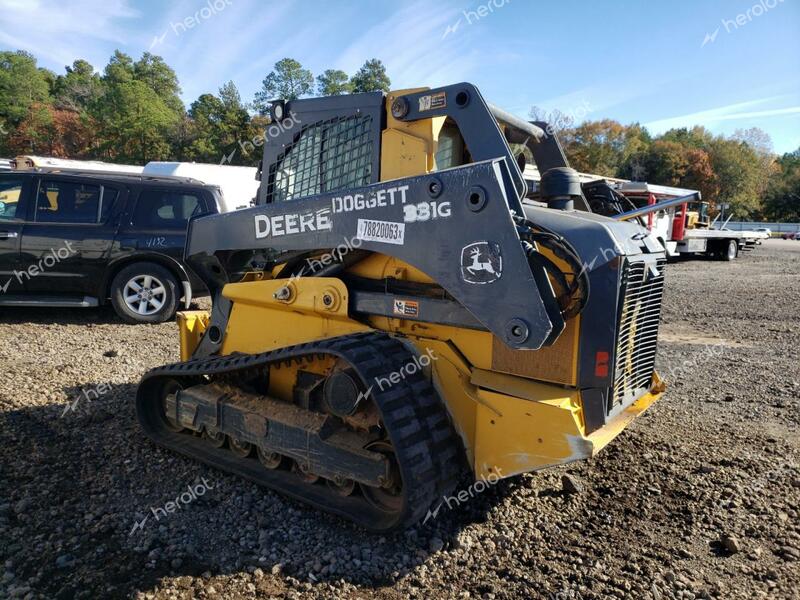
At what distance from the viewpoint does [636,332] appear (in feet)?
10.7

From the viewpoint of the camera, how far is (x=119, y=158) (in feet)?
146

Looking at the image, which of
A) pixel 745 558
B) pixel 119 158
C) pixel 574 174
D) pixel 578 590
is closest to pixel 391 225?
pixel 574 174

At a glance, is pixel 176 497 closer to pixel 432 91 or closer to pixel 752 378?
pixel 432 91

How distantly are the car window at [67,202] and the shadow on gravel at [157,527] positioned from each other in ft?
13.9

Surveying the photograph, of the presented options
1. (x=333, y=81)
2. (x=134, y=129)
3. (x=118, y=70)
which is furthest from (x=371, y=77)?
(x=118, y=70)

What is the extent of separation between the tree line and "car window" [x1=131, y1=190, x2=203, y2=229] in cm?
3042

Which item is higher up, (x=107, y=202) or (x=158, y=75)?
(x=158, y=75)

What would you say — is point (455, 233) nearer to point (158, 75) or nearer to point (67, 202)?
point (67, 202)

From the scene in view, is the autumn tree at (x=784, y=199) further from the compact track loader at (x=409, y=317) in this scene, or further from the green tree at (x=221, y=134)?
the compact track loader at (x=409, y=317)

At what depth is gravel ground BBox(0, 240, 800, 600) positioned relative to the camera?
2605mm

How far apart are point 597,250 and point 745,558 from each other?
1.73m

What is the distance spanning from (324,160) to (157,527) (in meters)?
2.39

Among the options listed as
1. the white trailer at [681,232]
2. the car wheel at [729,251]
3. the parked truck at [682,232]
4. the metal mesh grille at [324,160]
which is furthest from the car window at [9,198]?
the car wheel at [729,251]

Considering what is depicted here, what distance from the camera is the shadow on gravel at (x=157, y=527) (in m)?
2.66
